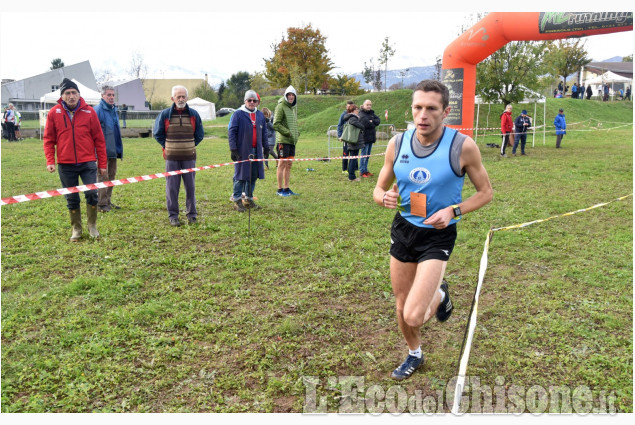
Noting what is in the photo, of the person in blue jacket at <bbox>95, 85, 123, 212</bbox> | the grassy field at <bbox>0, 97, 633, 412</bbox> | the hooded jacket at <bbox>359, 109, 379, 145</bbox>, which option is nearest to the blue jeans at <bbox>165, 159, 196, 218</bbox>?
the grassy field at <bbox>0, 97, 633, 412</bbox>

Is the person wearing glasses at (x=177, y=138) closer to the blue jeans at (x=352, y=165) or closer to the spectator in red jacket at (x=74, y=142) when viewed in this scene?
the spectator in red jacket at (x=74, y=142)

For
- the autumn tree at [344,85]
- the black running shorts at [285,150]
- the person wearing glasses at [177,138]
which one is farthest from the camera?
the autumn tree at [344,85]

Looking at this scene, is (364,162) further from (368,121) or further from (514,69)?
(514,69)

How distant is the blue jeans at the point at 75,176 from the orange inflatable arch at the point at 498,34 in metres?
12.2

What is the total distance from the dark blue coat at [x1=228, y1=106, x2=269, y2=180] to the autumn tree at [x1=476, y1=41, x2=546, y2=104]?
582 inches

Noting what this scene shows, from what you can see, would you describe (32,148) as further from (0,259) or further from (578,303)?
(578,303)

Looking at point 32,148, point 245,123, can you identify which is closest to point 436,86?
point 245,123

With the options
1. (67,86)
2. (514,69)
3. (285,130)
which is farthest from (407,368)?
(514,69)

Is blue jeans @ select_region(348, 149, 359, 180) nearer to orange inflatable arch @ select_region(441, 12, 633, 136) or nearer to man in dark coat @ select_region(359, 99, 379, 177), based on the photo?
man in dark coat @ select_region(359, 99, 379, 177)

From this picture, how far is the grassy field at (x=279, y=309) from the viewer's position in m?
3.51

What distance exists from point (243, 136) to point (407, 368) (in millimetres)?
5886

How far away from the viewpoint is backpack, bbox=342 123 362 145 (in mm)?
12062

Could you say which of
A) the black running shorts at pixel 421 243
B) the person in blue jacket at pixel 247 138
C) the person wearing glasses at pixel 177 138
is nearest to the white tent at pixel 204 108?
the person in blue jacket at pixel 247 138

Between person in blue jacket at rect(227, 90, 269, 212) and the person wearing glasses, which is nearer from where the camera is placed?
the person wearing glasses
